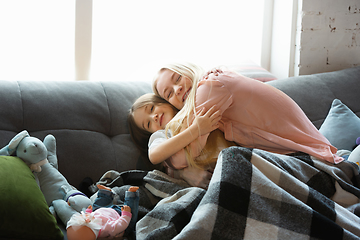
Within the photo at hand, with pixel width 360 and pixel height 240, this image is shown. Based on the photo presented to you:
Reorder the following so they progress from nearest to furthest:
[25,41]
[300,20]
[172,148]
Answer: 1. [172,148]
2. [25,41]
3. [300,20]

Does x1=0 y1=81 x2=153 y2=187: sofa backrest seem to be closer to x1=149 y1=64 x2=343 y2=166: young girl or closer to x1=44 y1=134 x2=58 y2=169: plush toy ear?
x1=44 y1=134 x2=58 y2=169: plush toy ear

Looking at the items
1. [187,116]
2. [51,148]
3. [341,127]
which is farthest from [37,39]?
[341,127]

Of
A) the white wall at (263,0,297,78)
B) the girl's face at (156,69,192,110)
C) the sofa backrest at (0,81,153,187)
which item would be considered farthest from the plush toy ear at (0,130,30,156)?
the white wall at (263,0,297,78)

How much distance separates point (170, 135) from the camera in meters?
1.29

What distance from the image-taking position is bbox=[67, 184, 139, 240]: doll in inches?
36.0

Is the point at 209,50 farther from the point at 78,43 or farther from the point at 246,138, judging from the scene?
the point at 246,138

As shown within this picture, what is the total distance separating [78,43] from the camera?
188 cm

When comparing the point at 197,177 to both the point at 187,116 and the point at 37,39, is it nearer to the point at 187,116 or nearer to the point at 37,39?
the point at 187,116

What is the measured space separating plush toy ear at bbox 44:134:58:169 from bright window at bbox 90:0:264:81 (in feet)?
2.54

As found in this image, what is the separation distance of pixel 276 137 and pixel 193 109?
1.05ft

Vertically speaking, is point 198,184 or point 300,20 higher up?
point 300,20

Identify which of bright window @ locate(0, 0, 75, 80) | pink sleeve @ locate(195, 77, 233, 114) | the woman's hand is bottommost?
the woman's hand

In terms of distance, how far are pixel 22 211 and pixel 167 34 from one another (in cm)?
159

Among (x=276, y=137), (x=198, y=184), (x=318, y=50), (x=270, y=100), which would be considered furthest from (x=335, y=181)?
(x=318, y=50)
